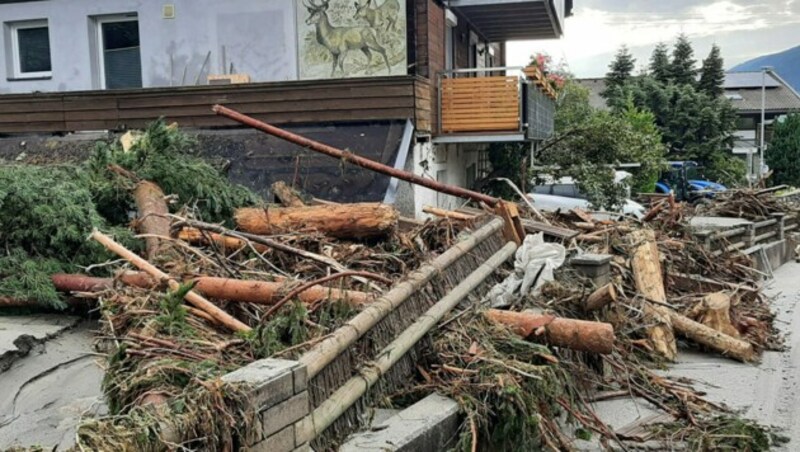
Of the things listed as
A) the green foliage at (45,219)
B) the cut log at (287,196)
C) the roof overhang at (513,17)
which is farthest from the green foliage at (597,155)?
the green foliage at (45,219)

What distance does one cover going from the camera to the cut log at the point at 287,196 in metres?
10.1

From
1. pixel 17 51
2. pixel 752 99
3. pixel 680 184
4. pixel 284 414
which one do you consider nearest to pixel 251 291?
pixel 284 414

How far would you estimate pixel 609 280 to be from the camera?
8938 mm

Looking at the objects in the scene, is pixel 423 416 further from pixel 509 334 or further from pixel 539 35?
pixel 539 35

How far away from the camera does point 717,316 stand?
9.55 meters

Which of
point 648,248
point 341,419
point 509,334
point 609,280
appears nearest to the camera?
point 341,419

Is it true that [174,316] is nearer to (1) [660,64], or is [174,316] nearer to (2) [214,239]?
(2) [214,239]

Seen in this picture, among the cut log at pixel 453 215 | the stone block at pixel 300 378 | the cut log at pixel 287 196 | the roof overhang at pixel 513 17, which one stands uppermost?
the roof overhang at pixel 513 17

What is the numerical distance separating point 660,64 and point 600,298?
44932mm

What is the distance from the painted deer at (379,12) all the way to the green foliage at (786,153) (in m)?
A: 31.6

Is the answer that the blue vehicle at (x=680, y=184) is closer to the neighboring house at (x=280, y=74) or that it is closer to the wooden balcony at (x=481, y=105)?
the neighboring house at (x=280, y=74)

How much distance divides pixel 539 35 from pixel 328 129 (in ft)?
39.3

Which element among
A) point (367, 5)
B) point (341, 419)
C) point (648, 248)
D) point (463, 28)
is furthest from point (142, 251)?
point (463, 28)

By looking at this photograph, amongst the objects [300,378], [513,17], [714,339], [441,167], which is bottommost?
[714,339]
